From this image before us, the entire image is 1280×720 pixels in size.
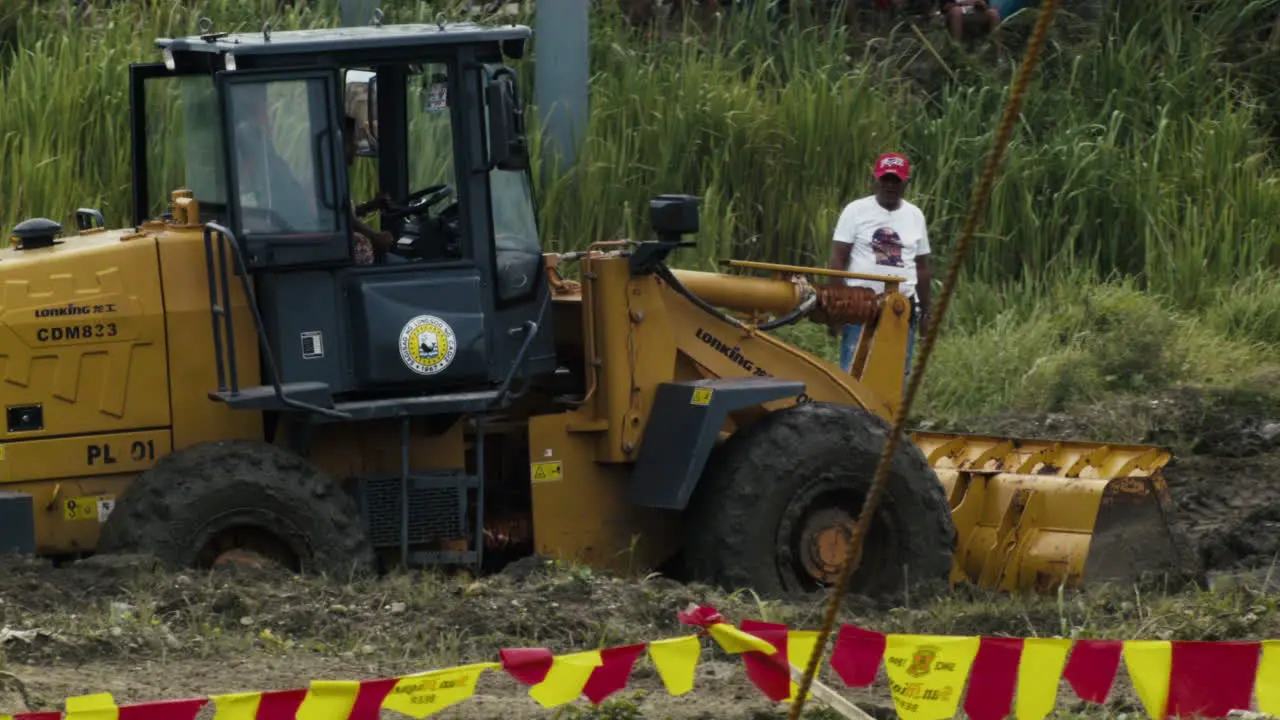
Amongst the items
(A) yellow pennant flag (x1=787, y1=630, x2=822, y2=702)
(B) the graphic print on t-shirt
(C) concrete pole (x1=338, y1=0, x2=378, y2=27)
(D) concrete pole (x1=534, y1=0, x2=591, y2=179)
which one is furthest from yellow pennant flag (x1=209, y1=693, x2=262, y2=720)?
(C) concrete pole (x1=338, y1=0, x2=378, y2=27)

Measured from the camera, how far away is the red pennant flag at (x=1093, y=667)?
19.2 ft

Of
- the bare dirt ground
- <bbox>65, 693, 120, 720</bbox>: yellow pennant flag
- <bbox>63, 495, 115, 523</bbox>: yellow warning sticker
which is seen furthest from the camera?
<bbox>63, 495, 115, 523</bbox>: yellow warning sticker

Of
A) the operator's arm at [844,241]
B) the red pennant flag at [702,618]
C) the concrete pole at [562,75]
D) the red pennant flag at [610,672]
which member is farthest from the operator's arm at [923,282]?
the red pennant flag at [610,672]

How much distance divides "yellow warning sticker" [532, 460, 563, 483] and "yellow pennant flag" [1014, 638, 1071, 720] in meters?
3.03

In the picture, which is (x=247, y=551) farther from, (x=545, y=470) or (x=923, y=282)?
(x=923, y=282)

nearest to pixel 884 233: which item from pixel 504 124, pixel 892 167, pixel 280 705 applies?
pixel 892 167

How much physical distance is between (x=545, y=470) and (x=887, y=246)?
3.30 meters

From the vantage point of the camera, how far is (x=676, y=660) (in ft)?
19.1

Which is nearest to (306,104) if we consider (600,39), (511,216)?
(511,216)

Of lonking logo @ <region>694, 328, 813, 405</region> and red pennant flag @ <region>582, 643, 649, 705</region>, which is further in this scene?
lonking logo @ <region>694, 328, 813, 405</region>

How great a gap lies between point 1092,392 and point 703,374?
14.4 ft

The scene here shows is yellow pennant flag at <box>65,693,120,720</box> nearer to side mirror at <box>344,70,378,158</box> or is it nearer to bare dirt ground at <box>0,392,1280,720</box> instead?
bare dirt ground at <box>0,392,1280,720</box>

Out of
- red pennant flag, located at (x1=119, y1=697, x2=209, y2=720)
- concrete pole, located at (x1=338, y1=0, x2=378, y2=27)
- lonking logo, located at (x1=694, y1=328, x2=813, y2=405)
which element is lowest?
red pennant flag, located at (x1=119, y1=697, x2=209, y2=720)

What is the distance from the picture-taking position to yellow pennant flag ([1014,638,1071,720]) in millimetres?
5801
